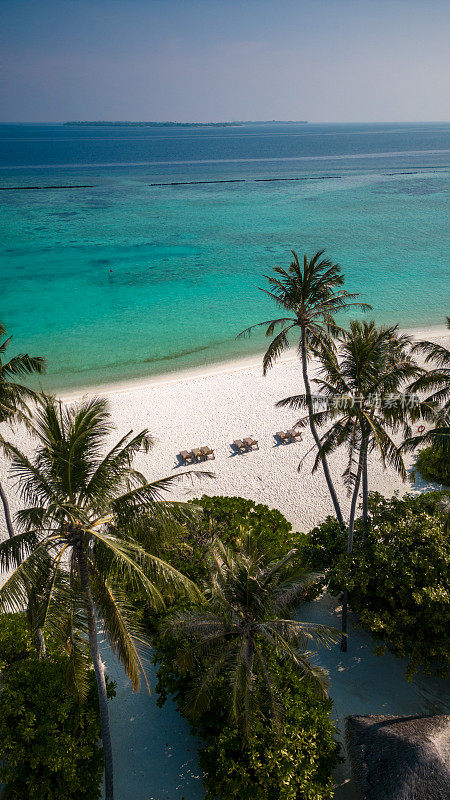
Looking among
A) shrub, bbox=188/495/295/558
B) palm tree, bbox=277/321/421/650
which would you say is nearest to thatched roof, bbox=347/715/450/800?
shrub, bbox=188/495/295/558

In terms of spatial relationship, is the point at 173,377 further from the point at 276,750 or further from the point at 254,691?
the point at 276,750

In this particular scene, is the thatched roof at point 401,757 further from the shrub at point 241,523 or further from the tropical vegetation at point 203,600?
the shrub at point 241,523

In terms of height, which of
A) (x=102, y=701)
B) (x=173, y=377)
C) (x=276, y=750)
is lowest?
(x=276, y=750)

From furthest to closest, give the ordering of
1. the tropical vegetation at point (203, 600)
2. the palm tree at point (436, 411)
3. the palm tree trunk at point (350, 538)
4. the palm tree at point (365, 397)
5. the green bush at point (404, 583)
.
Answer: the palm tree trunk at point (350, 538)
the palm tree at point (436, 411)
the green bush at point (404, 583)
the palm tree at point (365, 397)
the tropical vegetation at point (203, 600)

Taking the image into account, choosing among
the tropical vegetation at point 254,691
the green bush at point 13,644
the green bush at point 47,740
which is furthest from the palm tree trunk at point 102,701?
the green bush at point 13,644

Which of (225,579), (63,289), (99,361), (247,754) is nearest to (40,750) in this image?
(247,754)

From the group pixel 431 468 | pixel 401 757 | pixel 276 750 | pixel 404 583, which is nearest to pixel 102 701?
pixel 276 750
